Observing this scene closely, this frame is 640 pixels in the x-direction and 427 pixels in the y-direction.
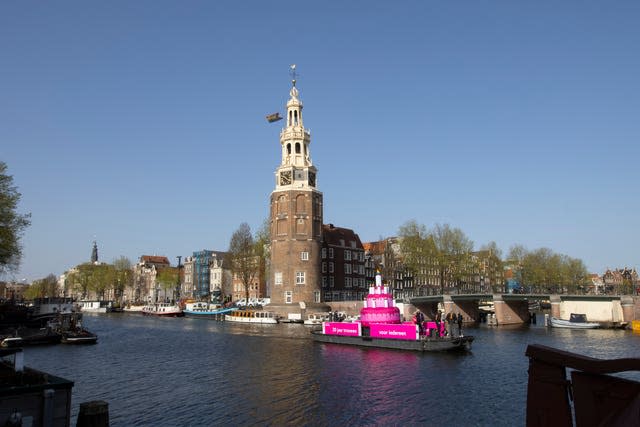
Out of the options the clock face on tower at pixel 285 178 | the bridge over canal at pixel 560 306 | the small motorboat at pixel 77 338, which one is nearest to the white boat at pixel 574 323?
the bridge over canal at pixel 560 306

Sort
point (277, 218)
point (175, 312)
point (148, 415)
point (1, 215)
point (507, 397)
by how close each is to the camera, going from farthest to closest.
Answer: point (175, 312), point (277, 218), point (1, 215), point (507, 397), point (148, 415)

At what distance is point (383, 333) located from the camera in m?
52.1

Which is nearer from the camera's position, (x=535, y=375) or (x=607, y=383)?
(x=607, y=383)

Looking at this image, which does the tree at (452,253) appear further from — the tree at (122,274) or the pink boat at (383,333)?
the tree at (122,274)

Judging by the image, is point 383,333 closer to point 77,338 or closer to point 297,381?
point 297,381

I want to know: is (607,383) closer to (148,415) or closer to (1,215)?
(148,415)

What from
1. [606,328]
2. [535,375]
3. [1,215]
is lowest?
[606,328]

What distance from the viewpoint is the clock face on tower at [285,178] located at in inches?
3903

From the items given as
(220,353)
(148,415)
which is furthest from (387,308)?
(148,415)

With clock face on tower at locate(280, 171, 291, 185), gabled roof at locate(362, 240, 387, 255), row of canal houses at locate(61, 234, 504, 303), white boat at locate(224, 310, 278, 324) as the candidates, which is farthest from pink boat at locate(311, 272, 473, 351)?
gabled roof at locate(362, 240, 387, 255)

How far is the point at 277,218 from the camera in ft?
326

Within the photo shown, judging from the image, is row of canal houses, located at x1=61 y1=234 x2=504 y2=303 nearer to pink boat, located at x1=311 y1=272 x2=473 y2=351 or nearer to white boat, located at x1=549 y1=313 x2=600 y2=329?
white boat, located at x1=549 y1=313 x2=600 y2=329

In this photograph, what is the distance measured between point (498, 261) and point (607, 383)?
120537 mm

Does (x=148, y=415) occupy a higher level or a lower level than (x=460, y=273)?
lower
